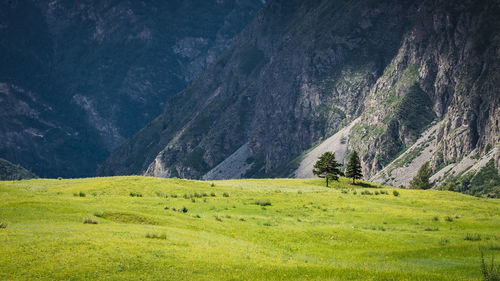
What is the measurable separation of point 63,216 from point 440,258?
25.6 meters

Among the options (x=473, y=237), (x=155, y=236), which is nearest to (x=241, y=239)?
(x=155, y=236)

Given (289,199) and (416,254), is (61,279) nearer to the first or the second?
(416,254)

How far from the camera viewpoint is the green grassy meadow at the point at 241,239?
22.2 meters

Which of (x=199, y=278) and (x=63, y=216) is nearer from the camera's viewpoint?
(x=199, y=278)

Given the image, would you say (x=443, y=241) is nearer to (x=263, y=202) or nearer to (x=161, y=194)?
(x=263, y=202)

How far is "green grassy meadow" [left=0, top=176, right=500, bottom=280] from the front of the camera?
2220 cm

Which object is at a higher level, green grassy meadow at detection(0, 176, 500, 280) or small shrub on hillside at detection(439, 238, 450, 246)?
green grassy meadow at detection(0, 176, 500, 280)

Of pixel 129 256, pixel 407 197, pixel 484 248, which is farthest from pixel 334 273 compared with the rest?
pixel 407 197

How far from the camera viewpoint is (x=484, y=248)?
31203 millimetres

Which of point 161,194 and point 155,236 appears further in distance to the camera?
point 161,194

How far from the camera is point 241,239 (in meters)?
32.8

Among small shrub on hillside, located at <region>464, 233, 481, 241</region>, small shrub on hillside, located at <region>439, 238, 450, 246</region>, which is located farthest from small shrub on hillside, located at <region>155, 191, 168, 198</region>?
small shrub on hillside, located at <region>464, 233, 481, 241</region>

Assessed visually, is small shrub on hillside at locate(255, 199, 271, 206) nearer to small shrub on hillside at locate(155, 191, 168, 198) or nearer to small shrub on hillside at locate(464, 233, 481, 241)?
small shrub on hillside at locate(155, 191, 168, 198)

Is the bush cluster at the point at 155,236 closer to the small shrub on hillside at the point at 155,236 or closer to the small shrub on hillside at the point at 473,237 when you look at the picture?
the small shrub on hillside at the point at 155,236
